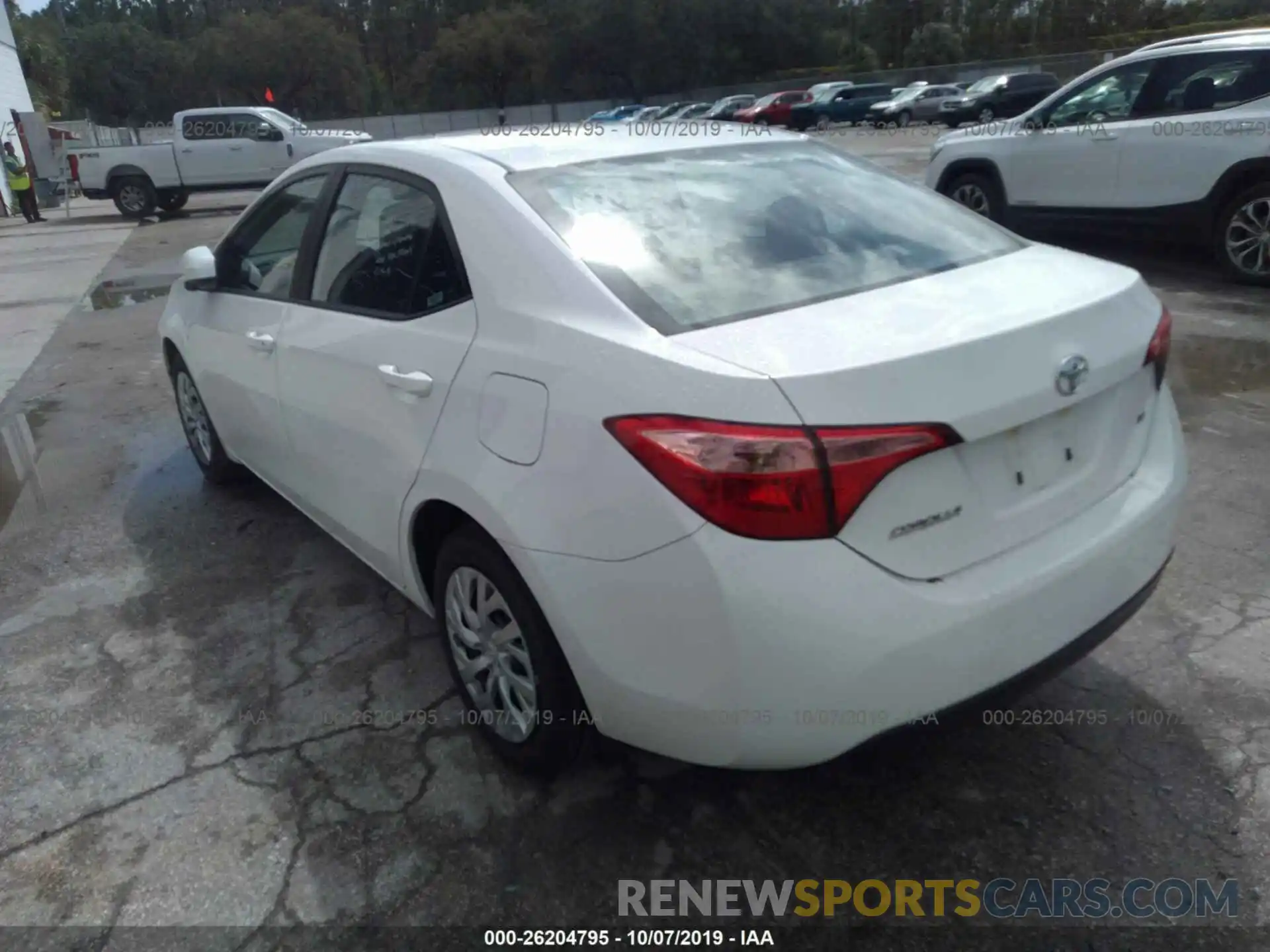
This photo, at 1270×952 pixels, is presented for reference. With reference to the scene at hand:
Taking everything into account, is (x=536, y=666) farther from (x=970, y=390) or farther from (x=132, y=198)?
(x=132, y=198)

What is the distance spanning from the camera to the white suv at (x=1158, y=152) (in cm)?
718

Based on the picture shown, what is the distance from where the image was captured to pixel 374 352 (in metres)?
2.93

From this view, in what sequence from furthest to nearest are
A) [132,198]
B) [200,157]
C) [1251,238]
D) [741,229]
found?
1. [132,198]
2. [200,157]
3. [1251,238]
4. [741,229]

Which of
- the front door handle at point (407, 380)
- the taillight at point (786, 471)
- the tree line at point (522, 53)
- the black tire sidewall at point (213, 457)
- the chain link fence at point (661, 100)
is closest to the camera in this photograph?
the taillight at point (786, 471)

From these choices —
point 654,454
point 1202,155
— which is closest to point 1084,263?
point 654,454

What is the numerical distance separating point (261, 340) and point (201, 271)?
2.65ft

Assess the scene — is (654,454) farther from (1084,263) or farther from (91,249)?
(91,249)

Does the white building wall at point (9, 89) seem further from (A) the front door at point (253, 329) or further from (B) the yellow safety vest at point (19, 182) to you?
(A) the front door at point (253, 329)

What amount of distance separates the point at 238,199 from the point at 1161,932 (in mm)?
25893

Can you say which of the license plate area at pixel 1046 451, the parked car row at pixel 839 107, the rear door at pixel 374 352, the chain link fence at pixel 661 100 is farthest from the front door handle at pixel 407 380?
the chain link fence at pixel 661 100

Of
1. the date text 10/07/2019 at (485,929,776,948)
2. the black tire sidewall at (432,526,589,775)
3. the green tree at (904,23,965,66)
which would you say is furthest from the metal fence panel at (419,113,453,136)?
the date text 10/07/2019 at (485,929,776,948)

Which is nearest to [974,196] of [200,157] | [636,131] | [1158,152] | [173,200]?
[1158,152]

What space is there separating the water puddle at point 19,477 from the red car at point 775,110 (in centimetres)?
3457

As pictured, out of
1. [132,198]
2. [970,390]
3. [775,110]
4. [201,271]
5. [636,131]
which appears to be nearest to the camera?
[970,390]
